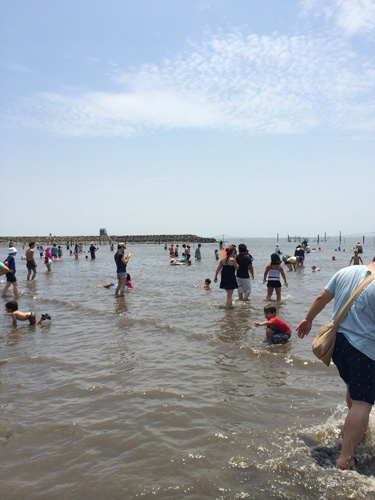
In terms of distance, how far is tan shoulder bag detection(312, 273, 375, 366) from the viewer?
3.25 metres

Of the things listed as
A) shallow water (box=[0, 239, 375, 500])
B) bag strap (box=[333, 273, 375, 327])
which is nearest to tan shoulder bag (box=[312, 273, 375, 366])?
bag strap (box=[333, 273, 375, 327])

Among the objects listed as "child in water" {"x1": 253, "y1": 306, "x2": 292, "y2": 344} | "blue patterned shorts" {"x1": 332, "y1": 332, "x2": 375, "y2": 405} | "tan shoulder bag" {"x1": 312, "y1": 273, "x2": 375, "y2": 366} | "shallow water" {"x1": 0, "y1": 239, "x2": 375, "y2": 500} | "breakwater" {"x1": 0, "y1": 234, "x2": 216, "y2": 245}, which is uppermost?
"breakwater" {"x1": 0, "y1": 234, "x2": 216, "y2": 245}

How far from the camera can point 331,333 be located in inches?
132

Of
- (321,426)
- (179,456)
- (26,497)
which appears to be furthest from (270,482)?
(26,497)

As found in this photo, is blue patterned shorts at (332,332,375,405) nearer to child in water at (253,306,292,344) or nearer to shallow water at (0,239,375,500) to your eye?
shallow water at (0,239,375,500)

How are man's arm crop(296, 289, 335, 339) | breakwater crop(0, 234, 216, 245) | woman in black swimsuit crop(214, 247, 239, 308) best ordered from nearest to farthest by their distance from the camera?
man's arm crop(296, 289, 335, 339) < woman in black swimsuit crop(214, 247, 239, 308) < breakwater crop(0, 234, 216, 245)

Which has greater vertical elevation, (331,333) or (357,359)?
(331,333)

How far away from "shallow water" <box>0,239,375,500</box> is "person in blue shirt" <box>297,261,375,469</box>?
1.13ft

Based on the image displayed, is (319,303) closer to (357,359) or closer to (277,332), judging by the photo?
(357,359)

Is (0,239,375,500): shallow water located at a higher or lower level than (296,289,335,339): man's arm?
lower

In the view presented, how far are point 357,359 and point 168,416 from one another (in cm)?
227

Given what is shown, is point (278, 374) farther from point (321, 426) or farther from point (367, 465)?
point (367, 465)

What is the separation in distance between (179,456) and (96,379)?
233 cm

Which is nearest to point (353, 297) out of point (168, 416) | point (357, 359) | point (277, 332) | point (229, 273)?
point (357, 359)
